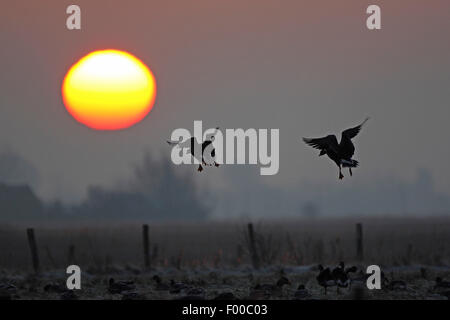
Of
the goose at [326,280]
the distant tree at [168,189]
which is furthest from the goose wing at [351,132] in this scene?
the distant tree at [168,189]

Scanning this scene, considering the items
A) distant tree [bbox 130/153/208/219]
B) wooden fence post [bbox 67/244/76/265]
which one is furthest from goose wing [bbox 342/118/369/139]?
distant tree [bbox 130/153/208/219]

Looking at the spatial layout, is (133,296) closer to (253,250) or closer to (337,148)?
(337,148)

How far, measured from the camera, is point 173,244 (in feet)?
165

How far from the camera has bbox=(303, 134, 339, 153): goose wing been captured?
1435 centimetres

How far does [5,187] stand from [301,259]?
77.1 m

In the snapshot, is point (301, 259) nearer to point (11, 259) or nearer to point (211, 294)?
point (211, 294)

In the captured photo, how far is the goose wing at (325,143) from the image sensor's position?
14352 mm

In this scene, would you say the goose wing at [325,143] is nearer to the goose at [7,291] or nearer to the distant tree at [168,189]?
the goose at [7,291]

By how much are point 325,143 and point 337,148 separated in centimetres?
25

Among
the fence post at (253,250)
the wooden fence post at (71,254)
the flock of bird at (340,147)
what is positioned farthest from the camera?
the wooden fence post at (71,254)

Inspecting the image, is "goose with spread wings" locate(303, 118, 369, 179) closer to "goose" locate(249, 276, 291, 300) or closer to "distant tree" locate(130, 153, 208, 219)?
"goose" locate(249, 276, 291, 300)

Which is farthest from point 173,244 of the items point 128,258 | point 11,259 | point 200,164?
point 200,164

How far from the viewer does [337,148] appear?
14.4 metres

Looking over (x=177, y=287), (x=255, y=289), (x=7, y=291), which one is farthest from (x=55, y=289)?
(x=255, y=289)
